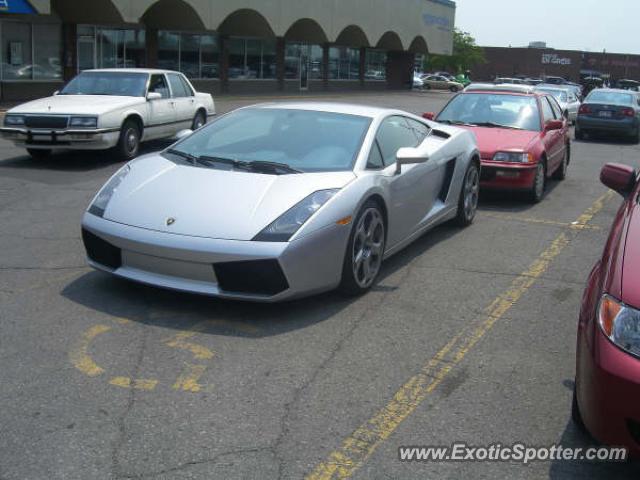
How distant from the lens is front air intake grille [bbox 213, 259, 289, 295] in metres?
4.70

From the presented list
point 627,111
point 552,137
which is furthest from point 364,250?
point 627,111

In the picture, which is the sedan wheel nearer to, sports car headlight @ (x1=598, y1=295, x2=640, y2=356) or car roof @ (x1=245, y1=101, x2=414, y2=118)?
car roof @ (x1=245, y1=101, x2=414, y2=118)

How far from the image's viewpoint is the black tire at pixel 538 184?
955 centimetres

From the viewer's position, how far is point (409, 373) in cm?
423

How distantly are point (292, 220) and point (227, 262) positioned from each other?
503 mm

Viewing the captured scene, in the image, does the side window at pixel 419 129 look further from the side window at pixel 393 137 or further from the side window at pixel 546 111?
the side window at pixel 546 111

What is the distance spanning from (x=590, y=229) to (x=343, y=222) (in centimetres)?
429

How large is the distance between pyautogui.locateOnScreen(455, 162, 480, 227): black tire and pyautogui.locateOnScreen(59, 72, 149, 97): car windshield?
6.80 metres

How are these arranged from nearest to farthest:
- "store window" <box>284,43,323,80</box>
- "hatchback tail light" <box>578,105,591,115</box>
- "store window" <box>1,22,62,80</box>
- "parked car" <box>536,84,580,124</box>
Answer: "hatchback tail light" <box>578,105,591,115</box> → "store window" <box>1,22,62,80</box> → "parked car" <box>536,84,580,124</box> → "store window" <box>284,43,323,80</box>

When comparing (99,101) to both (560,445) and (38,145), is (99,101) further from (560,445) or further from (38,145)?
(560,445)

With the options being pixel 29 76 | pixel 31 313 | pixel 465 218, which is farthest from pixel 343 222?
pixel 29 76

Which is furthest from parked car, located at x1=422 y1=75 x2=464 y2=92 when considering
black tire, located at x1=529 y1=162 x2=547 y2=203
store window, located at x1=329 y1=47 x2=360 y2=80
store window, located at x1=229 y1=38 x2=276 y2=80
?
black tire, located at x1=529 y1=162 x2=547 y2=203

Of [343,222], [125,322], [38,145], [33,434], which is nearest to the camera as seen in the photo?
[33,434]

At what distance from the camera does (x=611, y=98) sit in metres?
20.8
